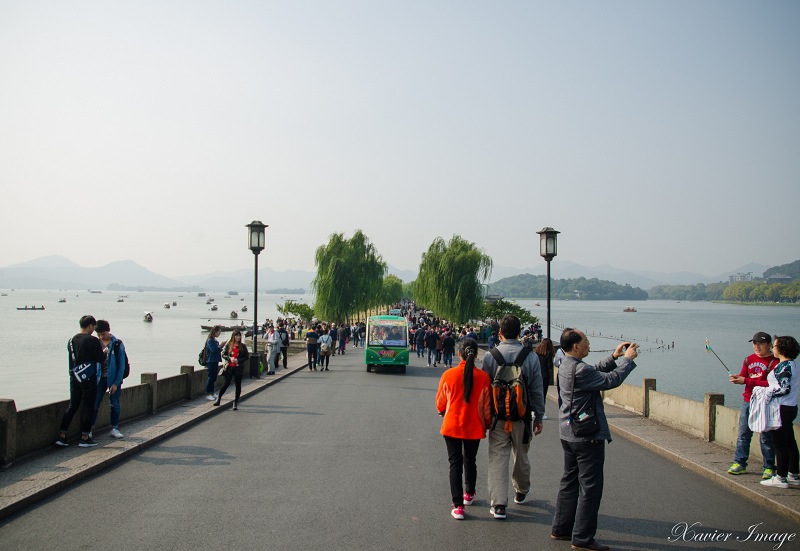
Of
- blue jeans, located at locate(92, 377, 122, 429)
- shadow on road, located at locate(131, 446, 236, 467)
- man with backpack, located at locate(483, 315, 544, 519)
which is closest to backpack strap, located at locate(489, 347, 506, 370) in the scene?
man with backpack, located at locate(483, 315, 544, 519)

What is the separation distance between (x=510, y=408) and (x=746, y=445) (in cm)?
355

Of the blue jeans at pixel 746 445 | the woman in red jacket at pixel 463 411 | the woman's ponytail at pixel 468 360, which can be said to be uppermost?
the woman's ponytail at pixel 468 360

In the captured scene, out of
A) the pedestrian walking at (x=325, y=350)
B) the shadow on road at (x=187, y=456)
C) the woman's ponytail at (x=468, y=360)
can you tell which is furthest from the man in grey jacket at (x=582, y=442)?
the pedestrian walking at (x=325, y=350)

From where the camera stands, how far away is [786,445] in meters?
6.37

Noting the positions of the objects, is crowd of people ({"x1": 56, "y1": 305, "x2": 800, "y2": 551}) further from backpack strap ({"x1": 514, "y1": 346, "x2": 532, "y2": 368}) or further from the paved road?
the paved road

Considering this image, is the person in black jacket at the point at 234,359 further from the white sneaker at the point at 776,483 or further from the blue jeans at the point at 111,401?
the white sneaker at the point at 776,483

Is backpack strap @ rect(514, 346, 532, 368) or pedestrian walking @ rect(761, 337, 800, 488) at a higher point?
backpack strap @ rect(514, 346, 532, 368)

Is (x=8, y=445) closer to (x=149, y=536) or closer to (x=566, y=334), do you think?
(x=149, y=536)

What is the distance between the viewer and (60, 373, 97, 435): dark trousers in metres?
7.78

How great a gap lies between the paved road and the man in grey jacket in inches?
9.4

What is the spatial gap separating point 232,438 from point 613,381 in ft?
21.6

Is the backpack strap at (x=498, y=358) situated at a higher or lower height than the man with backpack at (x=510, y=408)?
higher

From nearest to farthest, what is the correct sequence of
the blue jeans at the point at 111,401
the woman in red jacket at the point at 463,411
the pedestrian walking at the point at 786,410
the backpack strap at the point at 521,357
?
the woman in red jacket at the point at 463,411 → the backpack strap at the point at 521,357 → the pedestrian walking at the point at 786,410 → the blue jeans at the point at 111,401

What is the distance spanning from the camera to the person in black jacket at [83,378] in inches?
305
